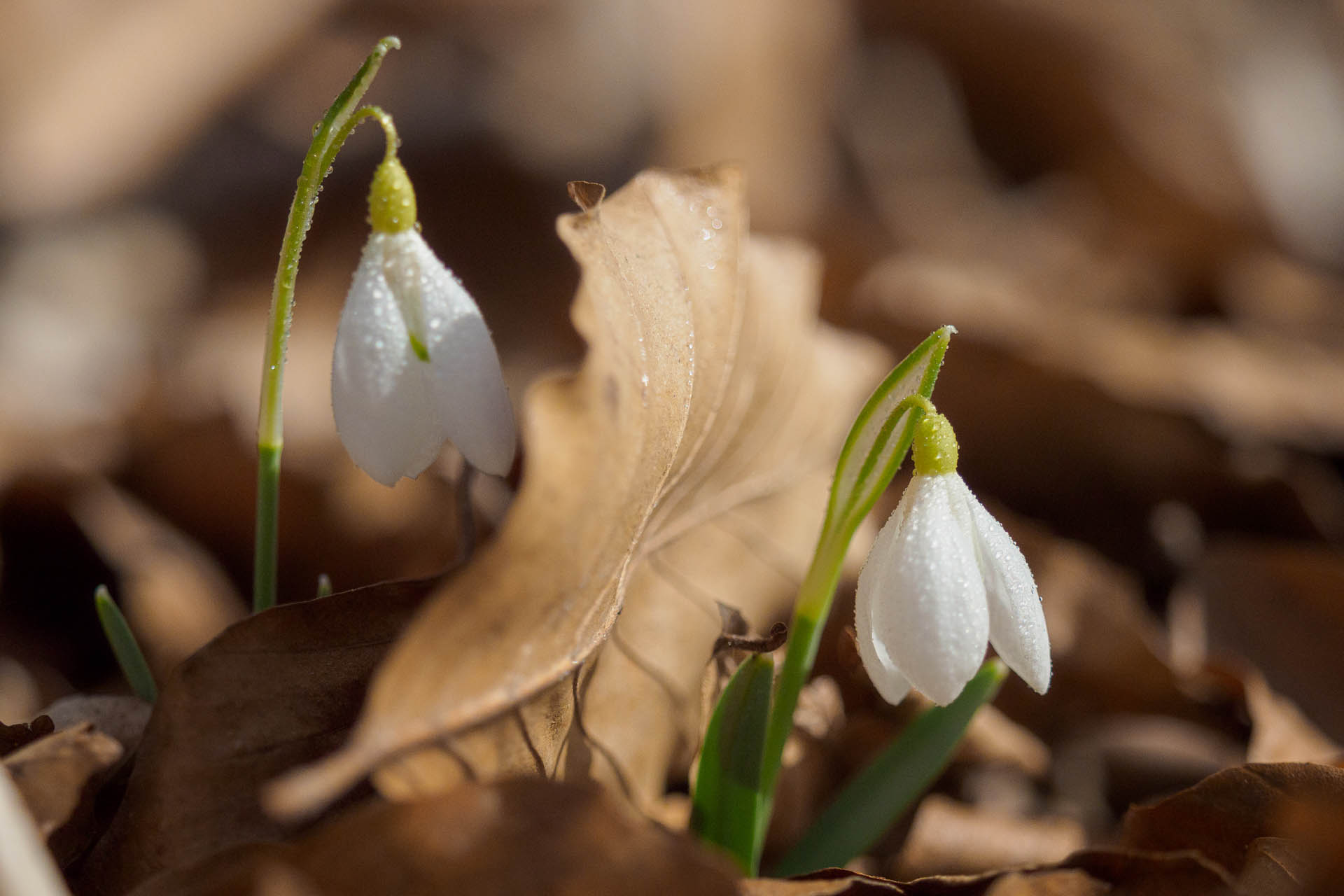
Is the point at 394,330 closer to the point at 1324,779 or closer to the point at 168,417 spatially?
the point at 1324,779

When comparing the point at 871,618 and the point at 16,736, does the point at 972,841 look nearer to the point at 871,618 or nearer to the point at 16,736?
the point at 871,618

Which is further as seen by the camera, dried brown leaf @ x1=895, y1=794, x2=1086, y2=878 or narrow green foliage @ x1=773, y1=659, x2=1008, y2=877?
dried brown leaf @ x1=895, y1=794, x2=1086, y2=878

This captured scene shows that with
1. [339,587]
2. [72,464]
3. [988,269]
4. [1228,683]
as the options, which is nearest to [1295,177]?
[988,269]

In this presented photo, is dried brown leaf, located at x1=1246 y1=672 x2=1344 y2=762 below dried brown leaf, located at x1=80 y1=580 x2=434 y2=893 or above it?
below

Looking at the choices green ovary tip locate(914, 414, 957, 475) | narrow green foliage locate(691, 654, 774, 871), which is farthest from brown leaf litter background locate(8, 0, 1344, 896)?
green ovary tip locate(914, 414, 957, 475)

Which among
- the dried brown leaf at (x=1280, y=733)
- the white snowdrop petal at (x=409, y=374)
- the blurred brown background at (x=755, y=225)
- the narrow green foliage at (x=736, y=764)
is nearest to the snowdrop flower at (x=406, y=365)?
the white snowdrop petal at (x=409, y=374)

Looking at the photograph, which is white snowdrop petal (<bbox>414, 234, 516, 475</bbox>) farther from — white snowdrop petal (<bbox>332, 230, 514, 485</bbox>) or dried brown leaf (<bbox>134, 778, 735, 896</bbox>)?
dried brown leaf (<bbox>134, 778, 735, 896</bbox>)
